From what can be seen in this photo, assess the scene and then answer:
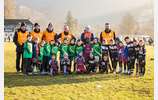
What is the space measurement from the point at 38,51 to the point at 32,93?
0.37 meters

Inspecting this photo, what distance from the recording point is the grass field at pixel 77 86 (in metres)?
3.22

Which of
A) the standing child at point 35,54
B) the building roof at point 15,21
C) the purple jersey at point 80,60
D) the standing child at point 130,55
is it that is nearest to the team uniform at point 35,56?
the standing child at point 35,54

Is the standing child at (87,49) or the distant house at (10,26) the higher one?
the distant house at (10,26)

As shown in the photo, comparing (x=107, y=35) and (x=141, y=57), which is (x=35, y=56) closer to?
(x=107, y=35)

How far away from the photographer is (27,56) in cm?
334

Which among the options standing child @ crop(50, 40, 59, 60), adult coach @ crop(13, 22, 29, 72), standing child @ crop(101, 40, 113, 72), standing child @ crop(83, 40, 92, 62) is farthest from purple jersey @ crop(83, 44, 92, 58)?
adult coach @ crop(13, 22, 29, 72)

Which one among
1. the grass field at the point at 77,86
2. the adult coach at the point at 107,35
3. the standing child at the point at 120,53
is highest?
the adult coach at the point at 107,35

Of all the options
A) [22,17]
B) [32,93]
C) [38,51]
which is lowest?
[32,93]

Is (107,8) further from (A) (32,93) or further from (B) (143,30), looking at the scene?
(A) (32,93)

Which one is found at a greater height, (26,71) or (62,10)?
(62,10)

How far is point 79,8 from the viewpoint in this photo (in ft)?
10.8

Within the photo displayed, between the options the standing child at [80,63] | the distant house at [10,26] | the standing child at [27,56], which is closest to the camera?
the distant house at [10,26]

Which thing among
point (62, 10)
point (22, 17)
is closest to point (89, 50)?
point (62, 10)

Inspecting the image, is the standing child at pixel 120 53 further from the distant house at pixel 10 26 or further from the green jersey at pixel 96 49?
the distant house at pixel 10 26
